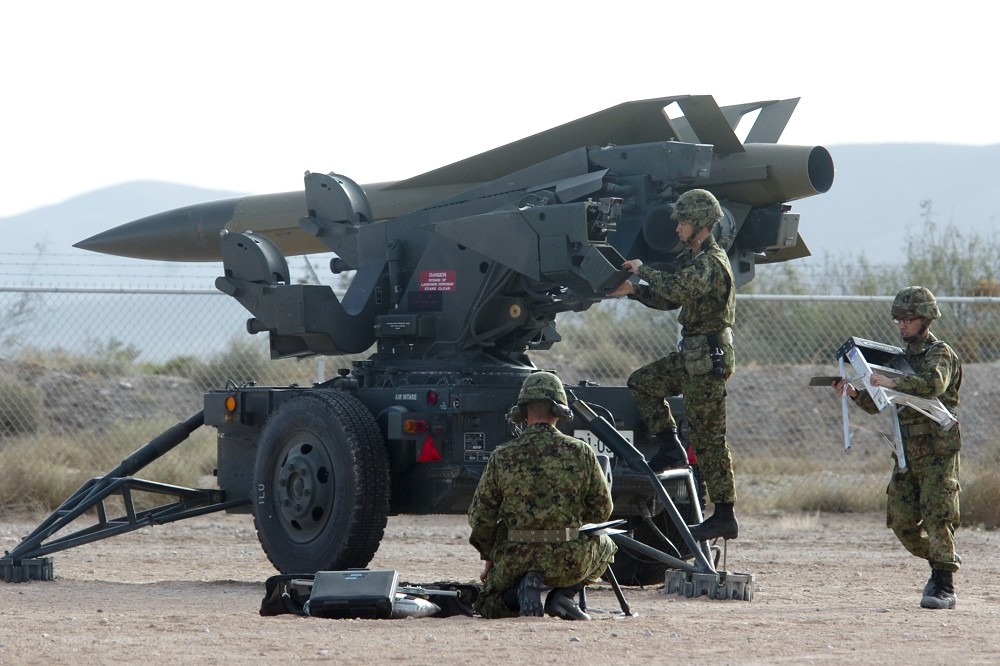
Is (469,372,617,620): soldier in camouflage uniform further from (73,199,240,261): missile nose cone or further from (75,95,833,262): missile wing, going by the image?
(73,199,240,261): missile nose cone

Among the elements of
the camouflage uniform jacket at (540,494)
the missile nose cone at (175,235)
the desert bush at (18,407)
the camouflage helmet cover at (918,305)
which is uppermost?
the missile nose cone at (175,235)

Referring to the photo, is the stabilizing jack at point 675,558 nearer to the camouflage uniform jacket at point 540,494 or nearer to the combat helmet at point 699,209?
the camouflage uniform jacket at point 540,494

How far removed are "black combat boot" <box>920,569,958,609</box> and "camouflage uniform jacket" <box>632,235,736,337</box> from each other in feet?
5.90

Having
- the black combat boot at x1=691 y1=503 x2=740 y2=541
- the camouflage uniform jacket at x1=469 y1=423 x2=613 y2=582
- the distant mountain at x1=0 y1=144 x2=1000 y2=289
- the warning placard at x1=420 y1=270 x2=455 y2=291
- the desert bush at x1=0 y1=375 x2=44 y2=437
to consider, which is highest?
the distant mountain at x1=0 y1=144 x2=1000 y2=289

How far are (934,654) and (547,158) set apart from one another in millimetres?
4401

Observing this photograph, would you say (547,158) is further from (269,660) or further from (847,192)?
(847,192)

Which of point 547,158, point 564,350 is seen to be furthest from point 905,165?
point 547,158

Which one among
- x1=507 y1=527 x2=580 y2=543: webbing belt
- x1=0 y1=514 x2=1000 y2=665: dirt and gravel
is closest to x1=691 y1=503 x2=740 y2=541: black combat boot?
x1=0 y1=514 x2=1000 y2=665: dirt and gravel

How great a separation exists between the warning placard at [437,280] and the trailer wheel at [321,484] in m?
0.93

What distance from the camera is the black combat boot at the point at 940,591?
8.15 m

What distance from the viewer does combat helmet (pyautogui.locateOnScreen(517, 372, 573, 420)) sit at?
733 centimetres

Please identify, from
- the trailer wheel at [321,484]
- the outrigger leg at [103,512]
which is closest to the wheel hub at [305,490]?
the trailer wheel at [321,484]

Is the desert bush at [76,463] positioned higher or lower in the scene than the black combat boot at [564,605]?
higher

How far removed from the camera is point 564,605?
7.27m
